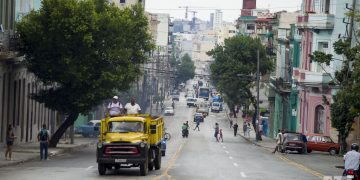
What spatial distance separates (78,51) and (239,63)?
5866 cm

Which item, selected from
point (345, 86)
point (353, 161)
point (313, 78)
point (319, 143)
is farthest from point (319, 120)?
point (353, 161)

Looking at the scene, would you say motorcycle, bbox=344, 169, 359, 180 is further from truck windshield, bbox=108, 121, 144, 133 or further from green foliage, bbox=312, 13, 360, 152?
green foliage, bbox=312, 13, 360, 152

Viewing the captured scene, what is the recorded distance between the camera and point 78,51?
177ft

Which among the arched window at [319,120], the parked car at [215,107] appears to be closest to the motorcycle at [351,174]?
the arched window at [319,120]

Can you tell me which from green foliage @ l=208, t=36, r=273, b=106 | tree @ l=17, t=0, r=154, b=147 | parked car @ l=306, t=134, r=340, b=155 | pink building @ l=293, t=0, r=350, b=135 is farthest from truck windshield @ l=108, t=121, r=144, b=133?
green foliage @ l=208, t=36, r=273, b=106

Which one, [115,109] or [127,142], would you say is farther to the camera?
[115,109]

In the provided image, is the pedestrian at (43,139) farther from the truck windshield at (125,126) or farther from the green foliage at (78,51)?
the truck windshield at (125,126)

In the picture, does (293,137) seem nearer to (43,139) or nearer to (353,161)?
(43,139)

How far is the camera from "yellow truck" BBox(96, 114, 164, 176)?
33375mm

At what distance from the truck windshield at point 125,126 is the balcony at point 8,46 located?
1640 centimetres

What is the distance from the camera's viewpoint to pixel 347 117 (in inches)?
2411

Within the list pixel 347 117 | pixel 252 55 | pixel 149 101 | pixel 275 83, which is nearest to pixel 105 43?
pixel 347 117

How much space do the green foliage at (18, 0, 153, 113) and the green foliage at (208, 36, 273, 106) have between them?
54052mm

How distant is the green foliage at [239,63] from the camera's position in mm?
109875
